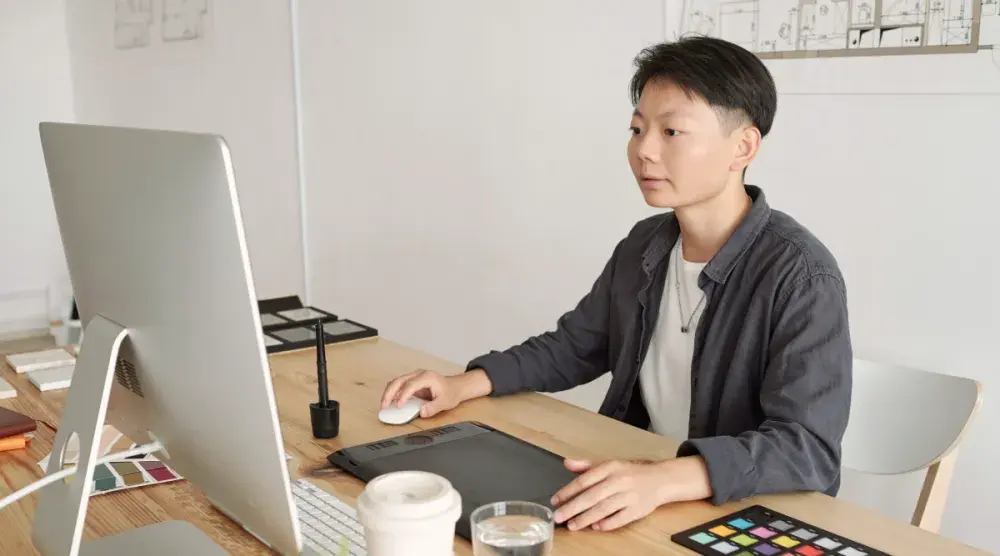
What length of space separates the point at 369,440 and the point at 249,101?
2888mm

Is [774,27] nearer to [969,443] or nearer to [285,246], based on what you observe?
[969,443]

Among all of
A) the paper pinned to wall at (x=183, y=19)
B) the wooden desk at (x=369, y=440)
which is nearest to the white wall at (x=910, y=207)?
the wooden desk at (x=369, y=440)

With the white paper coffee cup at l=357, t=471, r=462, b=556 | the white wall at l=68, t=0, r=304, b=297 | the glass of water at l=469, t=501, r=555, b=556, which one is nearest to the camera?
the white paper coffee cup at l=357, t=471, r=462, b=556

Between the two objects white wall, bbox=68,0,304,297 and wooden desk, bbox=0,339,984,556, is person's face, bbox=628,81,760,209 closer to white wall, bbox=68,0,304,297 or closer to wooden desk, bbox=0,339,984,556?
→ wooden desk, bbox=0,339,984,556

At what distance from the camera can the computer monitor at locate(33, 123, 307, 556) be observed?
84 cm

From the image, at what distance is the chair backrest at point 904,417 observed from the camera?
1577 millimetres

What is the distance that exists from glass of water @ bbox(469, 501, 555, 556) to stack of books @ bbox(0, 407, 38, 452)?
0.83m

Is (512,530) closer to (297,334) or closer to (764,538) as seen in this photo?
(764,538)

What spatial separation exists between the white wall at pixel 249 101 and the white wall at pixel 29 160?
434 millimetres

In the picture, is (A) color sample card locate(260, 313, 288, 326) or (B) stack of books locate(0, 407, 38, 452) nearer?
(B) stack of books locate(0, 407, 38, 452)

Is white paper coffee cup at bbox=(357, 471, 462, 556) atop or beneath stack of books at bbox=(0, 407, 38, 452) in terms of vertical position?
atop

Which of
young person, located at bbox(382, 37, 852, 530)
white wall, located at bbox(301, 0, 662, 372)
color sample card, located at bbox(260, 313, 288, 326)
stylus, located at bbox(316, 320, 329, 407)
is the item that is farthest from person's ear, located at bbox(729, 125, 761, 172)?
color sample card, located at bbox(260, 313, 288, 326)

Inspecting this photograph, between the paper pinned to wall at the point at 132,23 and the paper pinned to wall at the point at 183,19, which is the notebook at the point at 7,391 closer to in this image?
the paper pinned to wall at the point at 183,19

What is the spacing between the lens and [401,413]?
1553mm
